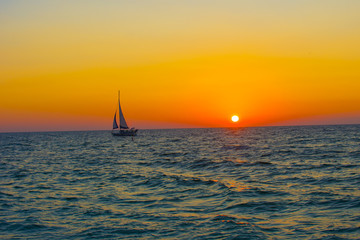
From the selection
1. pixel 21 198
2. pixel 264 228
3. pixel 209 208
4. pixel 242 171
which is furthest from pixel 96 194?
pixel 242 171

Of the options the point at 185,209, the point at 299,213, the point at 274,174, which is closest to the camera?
the point at 299,213

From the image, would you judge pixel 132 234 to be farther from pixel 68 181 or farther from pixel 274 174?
pixel 274 174

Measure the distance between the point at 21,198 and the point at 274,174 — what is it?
16296 millimetres

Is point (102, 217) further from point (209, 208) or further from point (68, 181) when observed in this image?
point (68, 181)

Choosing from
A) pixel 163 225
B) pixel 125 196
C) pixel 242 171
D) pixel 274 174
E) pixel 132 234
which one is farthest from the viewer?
pixel 242 171

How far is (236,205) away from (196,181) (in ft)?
25.5

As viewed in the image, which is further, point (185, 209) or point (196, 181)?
point (196, 181)

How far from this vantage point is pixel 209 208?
16.5 m

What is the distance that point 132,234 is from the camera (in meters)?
13.0

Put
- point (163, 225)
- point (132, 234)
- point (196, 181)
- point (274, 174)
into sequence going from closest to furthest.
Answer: point (132, 234), point (163, 225), point (196, 181), point (274, 174)

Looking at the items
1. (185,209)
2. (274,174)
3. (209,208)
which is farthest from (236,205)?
(274,174)

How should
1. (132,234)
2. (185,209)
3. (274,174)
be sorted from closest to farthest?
(132,234), (185,209), (274,174)

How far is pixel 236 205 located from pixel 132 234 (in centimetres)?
568

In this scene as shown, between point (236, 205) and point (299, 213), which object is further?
point (236, 205)
